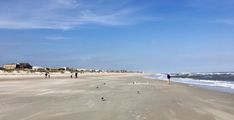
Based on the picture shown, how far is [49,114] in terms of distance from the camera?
46.5 feet

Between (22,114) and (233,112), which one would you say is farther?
(233,112)

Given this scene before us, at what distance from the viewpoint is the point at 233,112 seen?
15.4 m

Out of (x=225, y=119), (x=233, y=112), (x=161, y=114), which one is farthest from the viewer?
(x=233, y=112)

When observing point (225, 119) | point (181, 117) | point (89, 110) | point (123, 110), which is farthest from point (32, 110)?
point (225, 119)

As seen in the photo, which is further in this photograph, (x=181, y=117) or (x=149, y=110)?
(x=149, y=110)

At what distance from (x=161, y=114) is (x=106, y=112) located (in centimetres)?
219

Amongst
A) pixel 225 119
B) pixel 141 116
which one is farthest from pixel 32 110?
pixel 225 119

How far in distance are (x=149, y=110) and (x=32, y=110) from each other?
15.9 feet

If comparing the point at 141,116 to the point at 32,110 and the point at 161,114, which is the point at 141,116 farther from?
the point at 32,110

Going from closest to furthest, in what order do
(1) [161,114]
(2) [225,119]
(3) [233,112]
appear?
(2) [225,119] < (1) [161,114] < (3) [233,112]

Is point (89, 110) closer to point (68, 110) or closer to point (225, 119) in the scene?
point (68, 110)

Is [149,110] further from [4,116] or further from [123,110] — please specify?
[4,116]

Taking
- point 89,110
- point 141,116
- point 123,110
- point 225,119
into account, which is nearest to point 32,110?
point 89,110

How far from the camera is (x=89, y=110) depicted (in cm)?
1561
